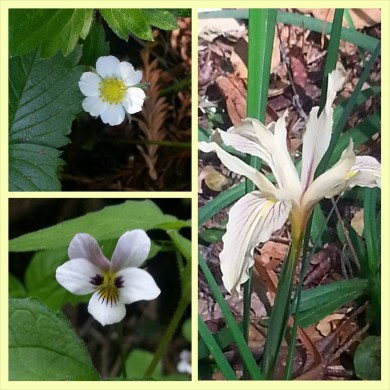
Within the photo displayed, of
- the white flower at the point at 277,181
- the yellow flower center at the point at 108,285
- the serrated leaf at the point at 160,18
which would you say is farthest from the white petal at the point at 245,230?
the serrated leaf at the point at 160,18

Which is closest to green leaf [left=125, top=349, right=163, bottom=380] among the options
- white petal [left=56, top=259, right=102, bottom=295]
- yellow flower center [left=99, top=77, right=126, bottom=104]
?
white petal [left=56, top=259, right=102, bottom=295]

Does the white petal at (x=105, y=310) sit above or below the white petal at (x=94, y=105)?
below

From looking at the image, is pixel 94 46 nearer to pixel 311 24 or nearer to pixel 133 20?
pixel 133 20

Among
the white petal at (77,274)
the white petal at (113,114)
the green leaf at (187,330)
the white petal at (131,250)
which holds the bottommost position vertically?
the green leaf at (187,330)

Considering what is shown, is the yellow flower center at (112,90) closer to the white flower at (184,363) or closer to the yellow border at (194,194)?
the yellow border at (194,194)

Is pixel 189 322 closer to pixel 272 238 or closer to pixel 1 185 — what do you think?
pixel 272 238

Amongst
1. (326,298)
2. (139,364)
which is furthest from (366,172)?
(139,364)

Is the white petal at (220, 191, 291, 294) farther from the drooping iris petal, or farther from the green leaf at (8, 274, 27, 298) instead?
the green leaf at (8, 274, 27, 298)
